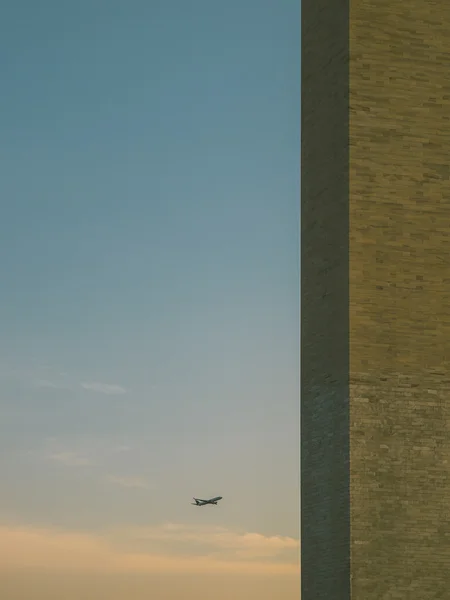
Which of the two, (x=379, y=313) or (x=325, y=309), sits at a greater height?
(x=325, y=309)

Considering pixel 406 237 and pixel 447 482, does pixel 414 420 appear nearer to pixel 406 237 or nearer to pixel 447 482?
pixel 447 482

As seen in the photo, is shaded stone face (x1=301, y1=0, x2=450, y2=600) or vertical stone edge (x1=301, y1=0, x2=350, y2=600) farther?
vertical stone edge (x1=301, y1=0, x2=350, y2=600)

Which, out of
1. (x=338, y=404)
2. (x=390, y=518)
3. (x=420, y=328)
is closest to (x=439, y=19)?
(x=420, y=328)

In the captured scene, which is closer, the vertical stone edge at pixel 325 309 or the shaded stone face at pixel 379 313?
the shaded stone face at pixel 379 313

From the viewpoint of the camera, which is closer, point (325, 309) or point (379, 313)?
point (379, 313)
